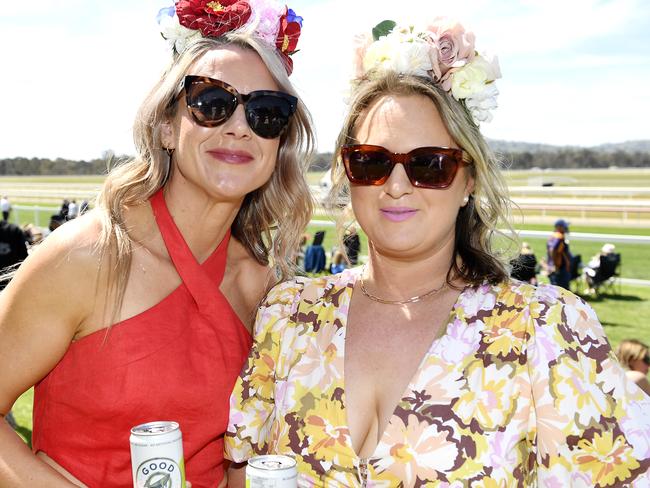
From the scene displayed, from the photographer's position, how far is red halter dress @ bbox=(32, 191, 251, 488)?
6.95 feet

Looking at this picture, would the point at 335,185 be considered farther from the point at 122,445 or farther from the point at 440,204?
the point at 122,445

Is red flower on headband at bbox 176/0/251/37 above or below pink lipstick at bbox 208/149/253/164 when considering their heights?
above

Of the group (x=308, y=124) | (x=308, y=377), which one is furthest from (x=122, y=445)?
(x=308, y=124)

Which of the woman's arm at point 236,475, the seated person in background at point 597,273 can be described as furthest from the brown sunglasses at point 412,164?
the seated person in background at point 597,273

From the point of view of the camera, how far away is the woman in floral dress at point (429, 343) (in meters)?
→ 1.74

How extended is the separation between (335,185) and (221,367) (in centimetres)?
77

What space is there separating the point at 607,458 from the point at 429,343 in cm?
56

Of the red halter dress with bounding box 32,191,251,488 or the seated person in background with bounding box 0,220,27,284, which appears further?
the seated person in background with bounding box 0,220,27,284

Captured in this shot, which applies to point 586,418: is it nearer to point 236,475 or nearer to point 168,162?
point 236,475

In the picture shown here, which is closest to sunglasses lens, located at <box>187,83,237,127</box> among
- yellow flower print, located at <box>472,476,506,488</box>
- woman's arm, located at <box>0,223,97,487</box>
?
woman's arm, located at <box>0,223,97,487</box>

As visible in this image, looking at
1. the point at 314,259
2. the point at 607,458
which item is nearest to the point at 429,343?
the point at 607,458

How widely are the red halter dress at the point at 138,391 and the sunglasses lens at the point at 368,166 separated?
29.1 inches

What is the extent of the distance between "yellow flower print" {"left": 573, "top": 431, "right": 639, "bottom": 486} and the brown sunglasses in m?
0.82

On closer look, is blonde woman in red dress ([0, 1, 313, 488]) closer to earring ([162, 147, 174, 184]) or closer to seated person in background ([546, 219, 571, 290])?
earring ([162, 147, 174, 184])
